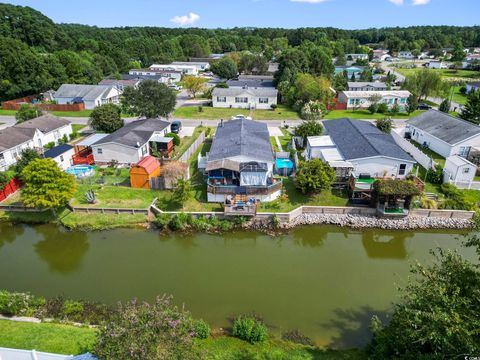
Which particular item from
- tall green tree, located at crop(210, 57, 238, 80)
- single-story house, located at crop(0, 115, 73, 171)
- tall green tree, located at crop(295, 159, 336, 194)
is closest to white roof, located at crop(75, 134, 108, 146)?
single-story house, located at crop(0, 115, 73, 171)

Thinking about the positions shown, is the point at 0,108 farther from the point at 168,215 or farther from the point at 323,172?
the point at 323,172

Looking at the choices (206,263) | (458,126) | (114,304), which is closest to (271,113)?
(458,126)

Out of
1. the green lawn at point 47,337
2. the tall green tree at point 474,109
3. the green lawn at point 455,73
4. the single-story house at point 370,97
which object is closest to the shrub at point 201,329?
the green lawn at point 47,337

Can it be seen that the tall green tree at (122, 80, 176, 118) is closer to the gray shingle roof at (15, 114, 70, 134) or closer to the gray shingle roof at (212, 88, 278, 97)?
the gray shingle roof at (15, 114, 70, 134)

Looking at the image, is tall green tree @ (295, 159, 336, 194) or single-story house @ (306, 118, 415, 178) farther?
single-story house @ (306, 118, 415, 178)

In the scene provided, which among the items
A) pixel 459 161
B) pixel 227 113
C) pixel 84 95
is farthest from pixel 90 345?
pixel 84 95
